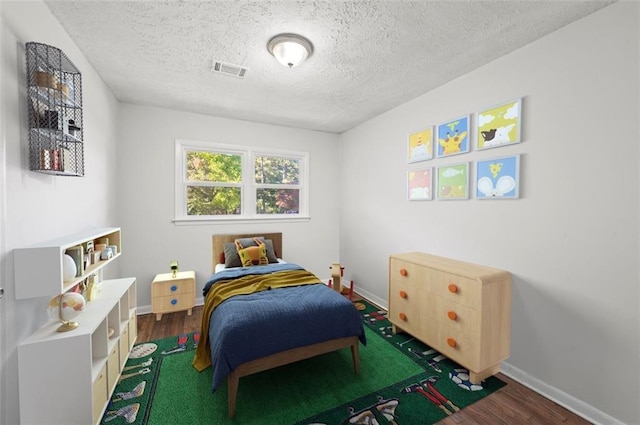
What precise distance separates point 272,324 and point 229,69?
2.20 m

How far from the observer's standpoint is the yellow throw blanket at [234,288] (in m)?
2.14

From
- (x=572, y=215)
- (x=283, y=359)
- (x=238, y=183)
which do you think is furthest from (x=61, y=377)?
(x=572, y=215)

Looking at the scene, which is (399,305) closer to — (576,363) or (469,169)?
(576,363)

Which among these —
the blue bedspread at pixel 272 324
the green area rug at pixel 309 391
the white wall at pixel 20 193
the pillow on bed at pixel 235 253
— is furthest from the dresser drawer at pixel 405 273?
the white wall at pixel 20 193

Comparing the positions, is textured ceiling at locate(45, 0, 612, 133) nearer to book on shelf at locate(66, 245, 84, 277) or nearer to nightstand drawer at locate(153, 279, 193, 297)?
book on shelf at locate(66, 245, 84, 277)

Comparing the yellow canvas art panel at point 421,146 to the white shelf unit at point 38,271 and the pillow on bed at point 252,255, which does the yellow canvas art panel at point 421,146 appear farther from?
the white shelf unit at point 38,271

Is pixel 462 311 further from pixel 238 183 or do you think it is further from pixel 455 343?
pixel 238 183

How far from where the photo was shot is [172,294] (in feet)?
10.0

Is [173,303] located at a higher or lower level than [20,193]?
lower

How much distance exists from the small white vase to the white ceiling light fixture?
1929 mm

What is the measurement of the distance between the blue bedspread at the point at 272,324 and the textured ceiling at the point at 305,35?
1981mm

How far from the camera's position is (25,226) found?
4.64 feet

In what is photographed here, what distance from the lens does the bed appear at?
5.58 feet

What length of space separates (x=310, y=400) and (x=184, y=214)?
2.74 m
